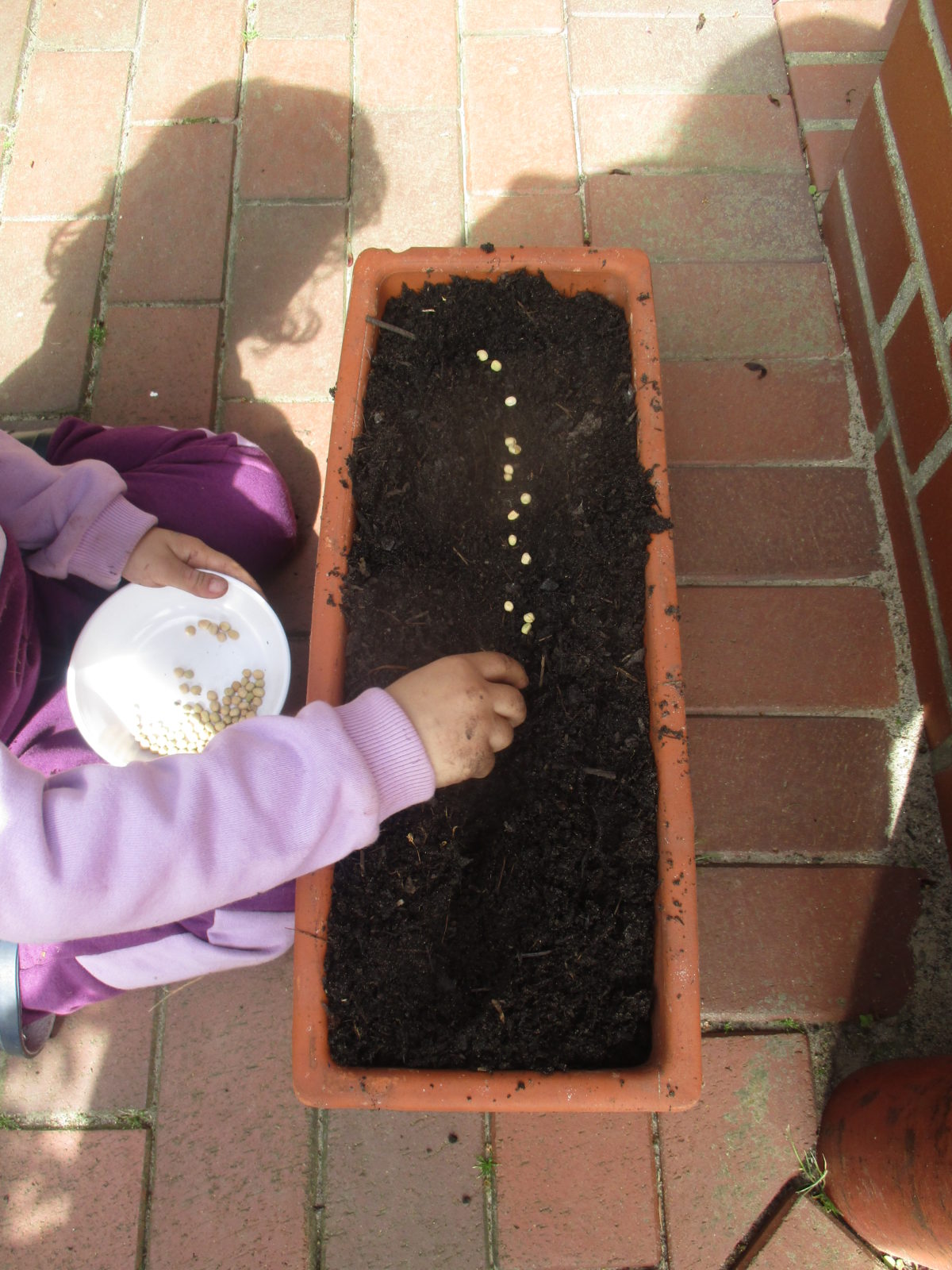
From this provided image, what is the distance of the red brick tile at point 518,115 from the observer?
5.64 feet

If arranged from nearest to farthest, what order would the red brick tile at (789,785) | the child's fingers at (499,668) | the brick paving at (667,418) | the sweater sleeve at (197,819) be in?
the sweater sleeve at (197,819), the child's fingers at (499,668), the brick paving at (667,418), the red brick tile at (789,785)

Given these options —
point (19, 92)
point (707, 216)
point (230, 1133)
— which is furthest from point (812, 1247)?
point (19, 92)

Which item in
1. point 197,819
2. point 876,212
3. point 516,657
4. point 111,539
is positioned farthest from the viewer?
point 876,212

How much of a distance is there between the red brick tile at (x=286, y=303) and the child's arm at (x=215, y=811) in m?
0.88

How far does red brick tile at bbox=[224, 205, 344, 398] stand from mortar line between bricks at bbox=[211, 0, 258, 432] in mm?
10

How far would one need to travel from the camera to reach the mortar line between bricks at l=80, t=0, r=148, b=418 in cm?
162

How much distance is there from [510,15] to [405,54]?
248 millimetres

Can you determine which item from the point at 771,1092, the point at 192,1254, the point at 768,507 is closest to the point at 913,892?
the point at 771,1092

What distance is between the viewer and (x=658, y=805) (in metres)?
1.01

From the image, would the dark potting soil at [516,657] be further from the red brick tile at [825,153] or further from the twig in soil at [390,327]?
the red brick tile at [825,153]

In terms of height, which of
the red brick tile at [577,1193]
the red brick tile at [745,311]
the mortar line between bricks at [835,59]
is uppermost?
the mortar line between bricks at [835,59]

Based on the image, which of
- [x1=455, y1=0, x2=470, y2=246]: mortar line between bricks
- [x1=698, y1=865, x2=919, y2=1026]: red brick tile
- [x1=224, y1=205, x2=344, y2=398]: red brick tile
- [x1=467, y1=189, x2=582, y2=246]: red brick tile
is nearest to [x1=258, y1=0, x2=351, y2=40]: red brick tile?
[x1=455, y1=0, x2=470, y2=246]: mortar line between bricks

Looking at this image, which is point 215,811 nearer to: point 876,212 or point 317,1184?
point 317,1184

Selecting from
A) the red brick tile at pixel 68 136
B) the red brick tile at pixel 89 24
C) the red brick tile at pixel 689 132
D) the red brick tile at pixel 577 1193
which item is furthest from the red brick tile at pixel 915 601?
the red brick tile at pixel 89 24
